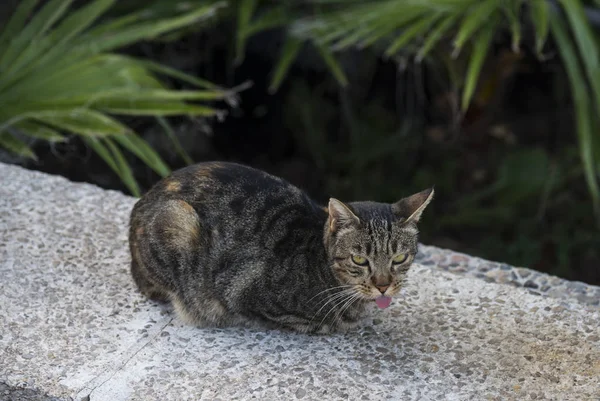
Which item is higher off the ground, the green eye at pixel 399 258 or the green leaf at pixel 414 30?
the green leaf at pixel 414 30

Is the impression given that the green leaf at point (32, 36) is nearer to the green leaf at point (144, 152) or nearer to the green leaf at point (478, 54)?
the green leaf at point (144, 152)

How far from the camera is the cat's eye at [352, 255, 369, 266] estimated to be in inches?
112

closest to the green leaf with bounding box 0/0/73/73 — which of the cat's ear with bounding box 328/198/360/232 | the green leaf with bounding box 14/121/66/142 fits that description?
the green leaf with bounding box 14/121/66/142

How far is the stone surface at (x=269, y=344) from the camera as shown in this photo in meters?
2.60

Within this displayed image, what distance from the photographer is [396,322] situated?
2.95 metres

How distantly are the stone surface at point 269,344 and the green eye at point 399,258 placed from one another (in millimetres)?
223

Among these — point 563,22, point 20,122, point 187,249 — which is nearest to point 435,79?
point 563,22

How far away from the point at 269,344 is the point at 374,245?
45 centimetres

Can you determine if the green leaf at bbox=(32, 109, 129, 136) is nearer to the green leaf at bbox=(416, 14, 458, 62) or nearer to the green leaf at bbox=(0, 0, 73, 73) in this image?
the green leaf at bbox=(0, 0, 73, 73)

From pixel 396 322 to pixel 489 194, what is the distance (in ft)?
8.17

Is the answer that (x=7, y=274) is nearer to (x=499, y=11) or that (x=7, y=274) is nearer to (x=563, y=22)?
(x=499, y=11)

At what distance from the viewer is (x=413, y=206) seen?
2875 millimetres

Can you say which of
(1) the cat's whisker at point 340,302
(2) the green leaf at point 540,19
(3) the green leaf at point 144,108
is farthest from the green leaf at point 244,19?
(1) the cat's whisker at point 340,302

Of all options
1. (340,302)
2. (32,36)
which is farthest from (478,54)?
(32,36)
